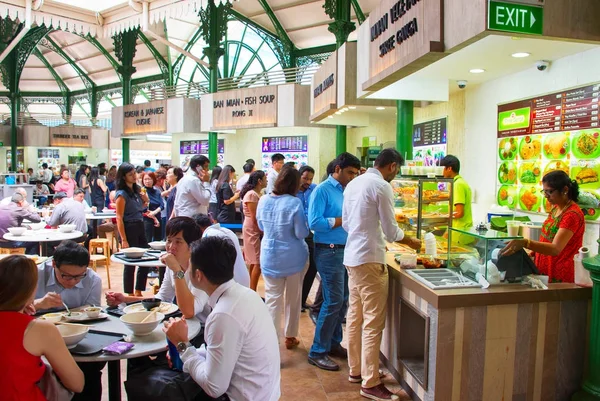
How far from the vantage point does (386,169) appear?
3736mm

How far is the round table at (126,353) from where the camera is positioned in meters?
2.26

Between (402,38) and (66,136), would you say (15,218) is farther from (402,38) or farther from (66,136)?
(66,136)

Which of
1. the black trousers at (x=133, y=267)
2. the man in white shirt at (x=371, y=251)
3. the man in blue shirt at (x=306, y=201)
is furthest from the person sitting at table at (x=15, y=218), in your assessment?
the man in white shirt at (x=371, y=251)

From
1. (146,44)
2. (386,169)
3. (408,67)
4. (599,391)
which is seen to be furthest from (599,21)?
(146,44)

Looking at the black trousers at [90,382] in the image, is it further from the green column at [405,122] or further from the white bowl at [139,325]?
the green column at [405,122]

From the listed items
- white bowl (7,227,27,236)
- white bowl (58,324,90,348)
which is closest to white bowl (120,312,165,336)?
white bowl (58,324,90,348)

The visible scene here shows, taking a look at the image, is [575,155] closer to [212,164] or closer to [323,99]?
[323,99]

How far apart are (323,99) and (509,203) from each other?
352cm

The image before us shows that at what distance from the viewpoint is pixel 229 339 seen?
2.01 meters

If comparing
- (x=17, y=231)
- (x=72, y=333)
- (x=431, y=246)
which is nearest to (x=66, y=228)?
(x=17, y=231)

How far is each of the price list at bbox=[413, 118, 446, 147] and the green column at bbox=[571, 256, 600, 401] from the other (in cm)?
407

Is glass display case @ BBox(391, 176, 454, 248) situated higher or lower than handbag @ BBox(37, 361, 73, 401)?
higher

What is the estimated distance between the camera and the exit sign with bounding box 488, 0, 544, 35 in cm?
297

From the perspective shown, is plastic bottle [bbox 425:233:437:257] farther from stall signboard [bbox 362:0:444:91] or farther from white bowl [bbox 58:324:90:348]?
white bowl [bbox 58:324:90:348]
